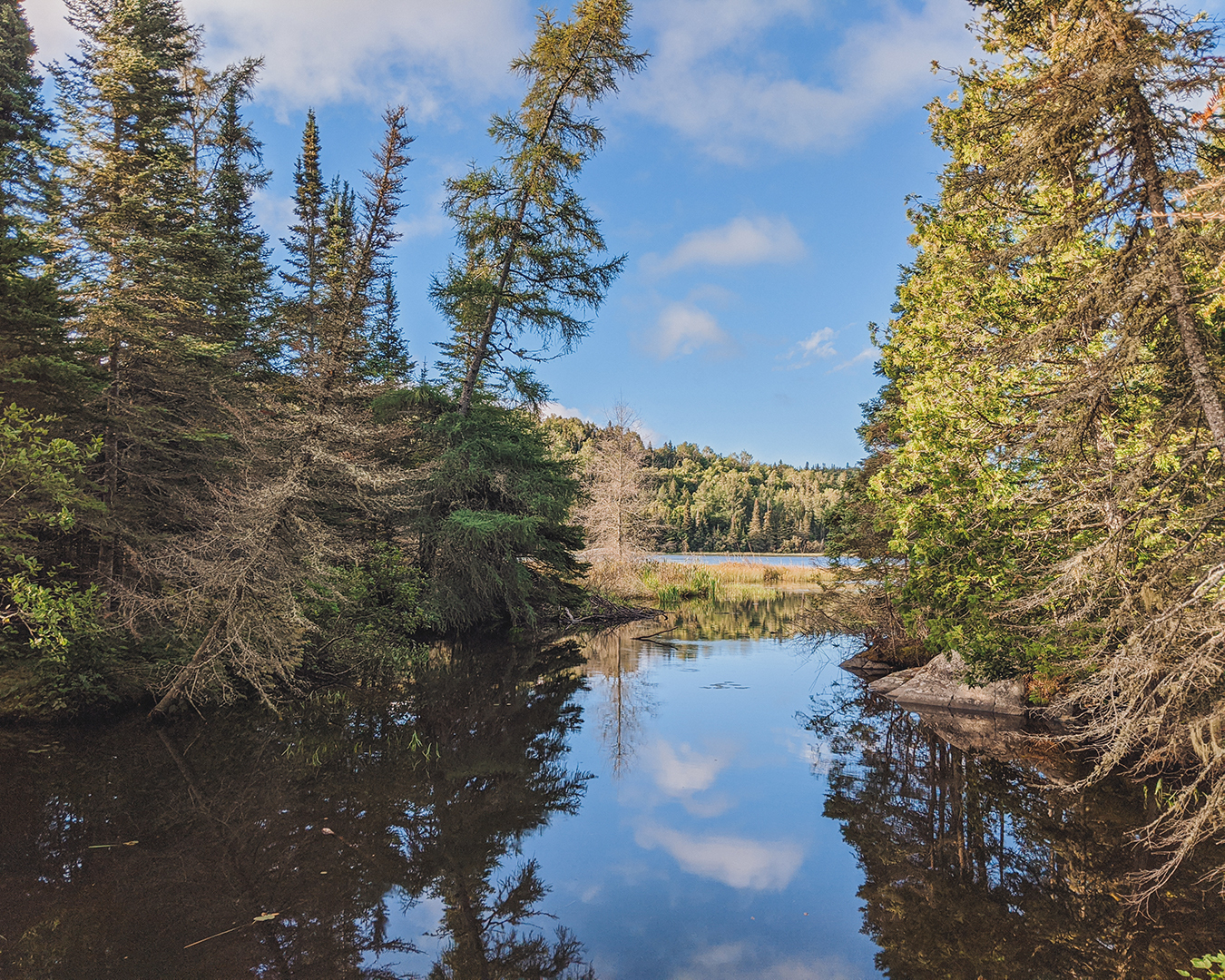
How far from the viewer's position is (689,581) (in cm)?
3812

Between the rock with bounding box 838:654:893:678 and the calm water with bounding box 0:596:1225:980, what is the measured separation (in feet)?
22.1

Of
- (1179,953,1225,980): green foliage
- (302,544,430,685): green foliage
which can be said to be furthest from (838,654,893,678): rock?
(1179,953,1225,980): green foliage

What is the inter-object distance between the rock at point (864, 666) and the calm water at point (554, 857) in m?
6.72

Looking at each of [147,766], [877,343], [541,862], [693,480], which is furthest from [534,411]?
[693,480]

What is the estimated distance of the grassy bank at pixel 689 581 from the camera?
3469 centimetres

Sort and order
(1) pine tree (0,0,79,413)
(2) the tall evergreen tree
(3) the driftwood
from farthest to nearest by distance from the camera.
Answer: (3) the driftwood
(2) the tall evergreen tree
(1) pine tree (0,0,79,413)

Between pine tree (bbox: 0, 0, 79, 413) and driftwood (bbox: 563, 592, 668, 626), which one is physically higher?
pine tree (bbox: 0, 0, 79, 413)

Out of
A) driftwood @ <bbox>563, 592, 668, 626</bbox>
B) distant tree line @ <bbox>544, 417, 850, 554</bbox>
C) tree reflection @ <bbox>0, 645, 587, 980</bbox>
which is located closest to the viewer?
tree reflection @ <bbox>0, 645, 587, 980</bbox>

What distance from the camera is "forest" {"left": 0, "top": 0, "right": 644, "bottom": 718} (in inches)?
417

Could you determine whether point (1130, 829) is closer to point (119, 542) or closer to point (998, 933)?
point (998, 933)

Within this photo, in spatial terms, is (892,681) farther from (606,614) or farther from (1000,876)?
(606,614)

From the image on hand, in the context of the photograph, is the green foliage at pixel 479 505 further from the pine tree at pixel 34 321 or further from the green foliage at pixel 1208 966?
the green foliage at pixel 1208 966

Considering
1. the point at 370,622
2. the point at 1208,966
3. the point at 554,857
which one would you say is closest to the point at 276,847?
the point at 554,857

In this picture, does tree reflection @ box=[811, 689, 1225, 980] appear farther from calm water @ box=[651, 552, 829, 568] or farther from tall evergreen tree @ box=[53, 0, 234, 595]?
calm water @ box=[651, 552, 829, 568]
